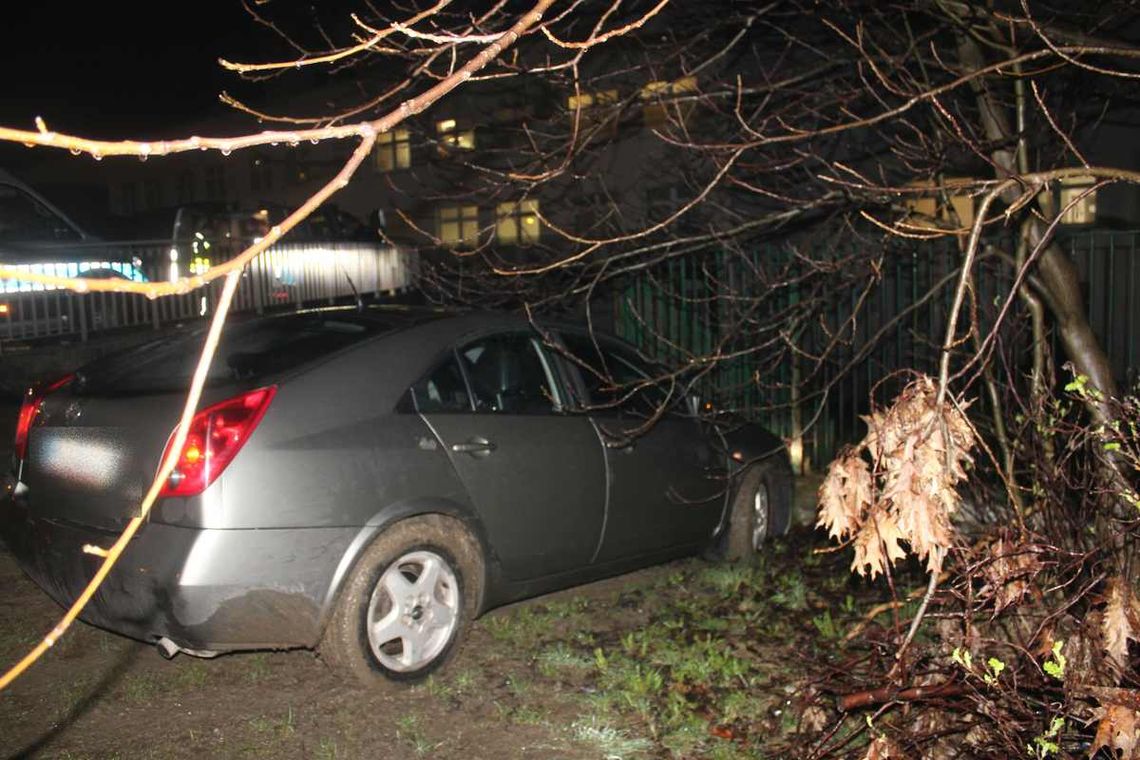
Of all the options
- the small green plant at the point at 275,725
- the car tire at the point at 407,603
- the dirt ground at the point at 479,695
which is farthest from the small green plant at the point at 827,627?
the small green plant at the point at 275,725

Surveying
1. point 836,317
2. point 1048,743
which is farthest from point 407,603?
point 836,317

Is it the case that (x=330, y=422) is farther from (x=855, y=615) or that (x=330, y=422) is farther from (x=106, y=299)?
(x=106, y=299)

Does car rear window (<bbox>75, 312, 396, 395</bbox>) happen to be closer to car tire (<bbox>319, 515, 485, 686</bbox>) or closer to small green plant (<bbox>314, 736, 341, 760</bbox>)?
car tire (<bbox>319, 515, 485, 686</bbox>)

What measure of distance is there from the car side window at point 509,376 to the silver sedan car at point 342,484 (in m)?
0.01

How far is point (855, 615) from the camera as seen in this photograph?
573 centimetres

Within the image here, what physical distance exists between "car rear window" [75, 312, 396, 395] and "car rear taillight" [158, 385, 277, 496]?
0.21 meters

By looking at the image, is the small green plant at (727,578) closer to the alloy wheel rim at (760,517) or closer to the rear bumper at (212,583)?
the alloy wheel rim at (760,517)

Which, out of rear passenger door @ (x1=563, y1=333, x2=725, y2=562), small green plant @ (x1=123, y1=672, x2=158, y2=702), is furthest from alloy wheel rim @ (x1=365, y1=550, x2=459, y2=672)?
rear passenger door @ (x1=563, y1=333, x2=725, y2=562)

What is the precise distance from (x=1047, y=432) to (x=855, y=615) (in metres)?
1.92

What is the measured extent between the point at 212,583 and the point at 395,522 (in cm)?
80

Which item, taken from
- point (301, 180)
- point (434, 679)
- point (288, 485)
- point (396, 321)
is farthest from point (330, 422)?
point (301, 180)

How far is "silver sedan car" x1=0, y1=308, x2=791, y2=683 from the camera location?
13.4ft

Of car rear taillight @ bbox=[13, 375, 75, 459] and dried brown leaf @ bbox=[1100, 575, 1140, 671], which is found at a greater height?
car rear taillight @ bbox=[13, 375, 75, 459]

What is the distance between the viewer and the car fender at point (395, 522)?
4.29 m
